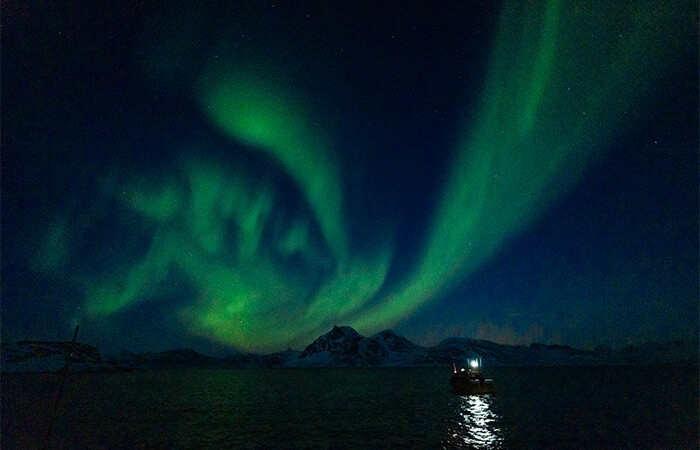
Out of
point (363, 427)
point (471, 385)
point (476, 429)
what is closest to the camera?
point (476, 429)

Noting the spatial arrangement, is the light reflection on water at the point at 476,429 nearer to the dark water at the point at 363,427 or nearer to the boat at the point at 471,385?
the dark water at the point at 363,427

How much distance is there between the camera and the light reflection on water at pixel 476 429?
45406mm

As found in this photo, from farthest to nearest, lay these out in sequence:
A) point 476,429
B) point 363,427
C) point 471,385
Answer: point 471,385 < point 363,427 < point 476,429

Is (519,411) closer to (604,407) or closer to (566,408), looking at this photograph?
(566,408)

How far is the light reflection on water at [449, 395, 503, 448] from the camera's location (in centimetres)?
4541

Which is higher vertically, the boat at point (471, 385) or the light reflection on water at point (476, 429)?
the boat at point (471, 385)

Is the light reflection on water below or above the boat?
below

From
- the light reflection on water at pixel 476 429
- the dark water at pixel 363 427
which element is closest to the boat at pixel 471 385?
the dark water at pixel 363 427

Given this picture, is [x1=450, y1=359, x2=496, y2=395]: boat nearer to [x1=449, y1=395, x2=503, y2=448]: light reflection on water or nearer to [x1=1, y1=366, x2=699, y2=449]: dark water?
[x1=1, y1=366, x2=699, y2=449]: dark water

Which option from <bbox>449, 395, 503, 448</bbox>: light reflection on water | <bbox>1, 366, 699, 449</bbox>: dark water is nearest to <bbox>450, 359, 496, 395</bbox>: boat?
<bbox>1, 366, 699, 449</bbox>: dark water

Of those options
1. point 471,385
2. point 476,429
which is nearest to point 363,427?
point 476,429

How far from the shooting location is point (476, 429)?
54.2 metres

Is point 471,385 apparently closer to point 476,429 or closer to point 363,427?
point 476,429

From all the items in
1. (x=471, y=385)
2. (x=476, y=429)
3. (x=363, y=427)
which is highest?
(x=471, y=385)
